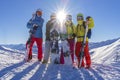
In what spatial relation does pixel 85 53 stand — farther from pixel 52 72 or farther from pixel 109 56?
pixel 109 56

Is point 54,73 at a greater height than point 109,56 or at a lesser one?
lesser

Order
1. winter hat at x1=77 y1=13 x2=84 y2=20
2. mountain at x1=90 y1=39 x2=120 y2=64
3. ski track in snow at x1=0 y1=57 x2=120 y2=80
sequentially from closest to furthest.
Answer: ski track in snow at x1=0 y1=57 x2=120 y2=80 → winter hat at x1=77 y1=13 x2=84 y2=20 → mountain at x1=90 y1=39 x2=120 y2=64

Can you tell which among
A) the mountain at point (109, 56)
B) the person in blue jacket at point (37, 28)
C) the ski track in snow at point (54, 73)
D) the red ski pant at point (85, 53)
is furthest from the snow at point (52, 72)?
the mountain at point (109, 56)

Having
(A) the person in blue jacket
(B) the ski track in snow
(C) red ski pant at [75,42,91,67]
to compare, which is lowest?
(B) the ski track in snow

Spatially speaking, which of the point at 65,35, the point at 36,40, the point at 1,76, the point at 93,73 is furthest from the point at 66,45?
the point at 1,76

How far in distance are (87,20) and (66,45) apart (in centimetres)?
175

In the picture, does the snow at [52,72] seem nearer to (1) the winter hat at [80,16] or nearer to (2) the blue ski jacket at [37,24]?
(2) the blue ski jacket at [37,24]

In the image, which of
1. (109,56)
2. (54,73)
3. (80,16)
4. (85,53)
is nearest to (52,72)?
(54,73)

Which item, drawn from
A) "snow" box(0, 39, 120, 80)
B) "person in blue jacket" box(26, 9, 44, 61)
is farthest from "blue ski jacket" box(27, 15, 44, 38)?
"snow" box(0, 39, 120, 80)

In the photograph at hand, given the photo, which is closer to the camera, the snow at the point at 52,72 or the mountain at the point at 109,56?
the snow at the point at 52,72

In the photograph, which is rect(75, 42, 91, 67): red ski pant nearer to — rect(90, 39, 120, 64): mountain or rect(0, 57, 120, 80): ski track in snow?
rect(0, 57, 120, 80): ski track in snow

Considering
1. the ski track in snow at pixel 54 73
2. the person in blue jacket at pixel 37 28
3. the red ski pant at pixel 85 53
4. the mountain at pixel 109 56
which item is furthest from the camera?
the mountain at pixel 109 56

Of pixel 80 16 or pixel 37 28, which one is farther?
pixel 37 28

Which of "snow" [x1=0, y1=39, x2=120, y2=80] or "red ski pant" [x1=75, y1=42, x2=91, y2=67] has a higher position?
"red ski pant" [x1=75, y1=42, x2=91, y2=67]
